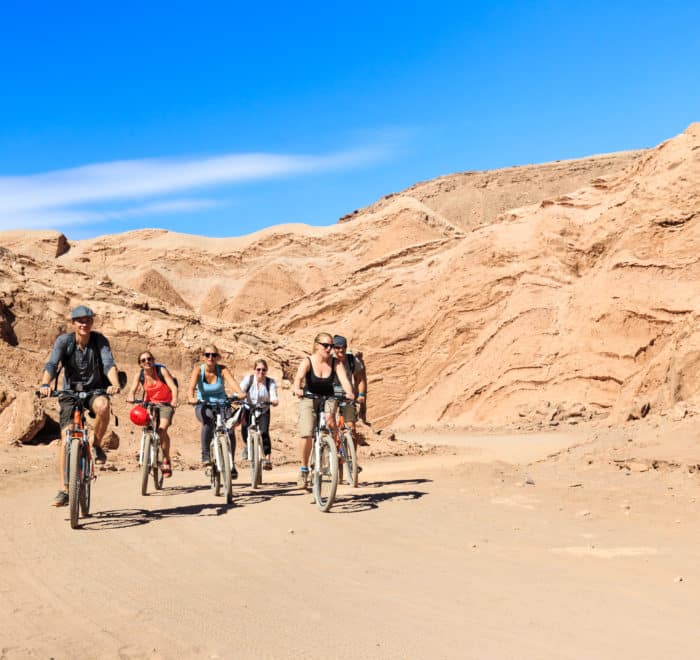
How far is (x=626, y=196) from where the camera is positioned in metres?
28.4

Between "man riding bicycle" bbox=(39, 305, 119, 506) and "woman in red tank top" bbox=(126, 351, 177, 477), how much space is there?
2283 millimetres

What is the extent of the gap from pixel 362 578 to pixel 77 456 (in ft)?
10.6

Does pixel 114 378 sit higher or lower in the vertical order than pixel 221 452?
higher

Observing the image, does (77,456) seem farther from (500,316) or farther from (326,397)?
(500,316)

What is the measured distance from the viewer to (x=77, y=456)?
7578mm

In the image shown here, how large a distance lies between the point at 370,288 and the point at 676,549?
29065 mm

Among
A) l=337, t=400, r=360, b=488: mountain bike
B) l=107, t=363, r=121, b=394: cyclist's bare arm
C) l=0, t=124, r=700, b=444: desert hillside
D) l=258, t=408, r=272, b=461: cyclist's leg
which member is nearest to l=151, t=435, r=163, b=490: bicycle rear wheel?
l=258, t=408, r=272, b=461: cyclist's leg

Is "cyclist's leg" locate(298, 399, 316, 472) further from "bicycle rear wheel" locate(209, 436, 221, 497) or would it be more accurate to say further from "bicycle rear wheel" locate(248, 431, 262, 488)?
"bicycle rear wheel" locate(248, 431, 262, 488)

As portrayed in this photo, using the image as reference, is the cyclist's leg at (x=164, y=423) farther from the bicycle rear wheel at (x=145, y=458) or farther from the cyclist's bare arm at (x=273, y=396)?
the cyclist's bare arm at (x=273, y=396)

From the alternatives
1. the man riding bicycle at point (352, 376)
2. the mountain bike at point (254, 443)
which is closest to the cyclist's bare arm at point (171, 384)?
the mountain bike at point (254, 443)

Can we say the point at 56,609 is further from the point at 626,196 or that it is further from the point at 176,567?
the point at 626,196

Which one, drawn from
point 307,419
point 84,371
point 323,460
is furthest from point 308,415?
→ point 84,371

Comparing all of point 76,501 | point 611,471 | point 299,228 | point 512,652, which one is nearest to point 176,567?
point 76,501

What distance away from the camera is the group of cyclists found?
786cm
